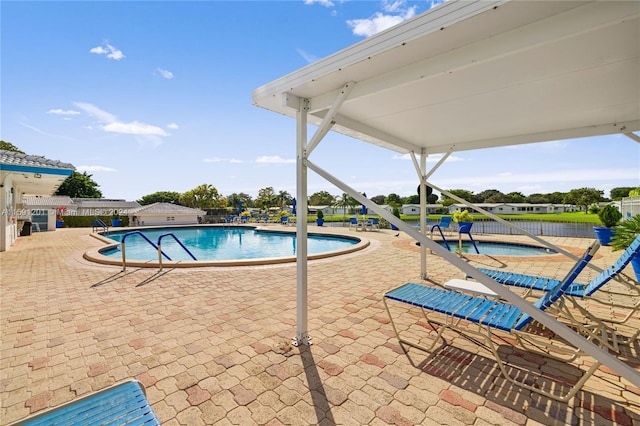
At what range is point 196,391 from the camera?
249cm

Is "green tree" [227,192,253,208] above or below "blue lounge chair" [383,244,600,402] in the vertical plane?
above

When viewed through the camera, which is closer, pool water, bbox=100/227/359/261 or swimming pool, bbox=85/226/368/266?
swimming pool, bbox=85/226/368/266

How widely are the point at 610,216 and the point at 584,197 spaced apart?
92146 mm

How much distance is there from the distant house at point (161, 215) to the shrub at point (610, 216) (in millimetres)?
29864

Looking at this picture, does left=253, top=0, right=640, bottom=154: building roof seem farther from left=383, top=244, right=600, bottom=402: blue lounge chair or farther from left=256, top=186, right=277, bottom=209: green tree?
left=256, top=186, right=277, bottom=209: green tree

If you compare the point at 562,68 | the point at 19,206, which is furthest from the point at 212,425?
the point at 19,206

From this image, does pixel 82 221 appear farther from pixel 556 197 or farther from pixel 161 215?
pixel 556 197

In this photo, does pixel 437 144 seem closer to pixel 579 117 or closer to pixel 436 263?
pixel 579 117

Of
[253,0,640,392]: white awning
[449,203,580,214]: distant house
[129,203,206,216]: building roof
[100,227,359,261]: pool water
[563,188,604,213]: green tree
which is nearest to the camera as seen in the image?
[253,0,640,392]: white awning

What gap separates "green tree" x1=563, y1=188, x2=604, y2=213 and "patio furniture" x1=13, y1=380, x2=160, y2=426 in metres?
102

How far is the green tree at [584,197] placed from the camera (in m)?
76.6

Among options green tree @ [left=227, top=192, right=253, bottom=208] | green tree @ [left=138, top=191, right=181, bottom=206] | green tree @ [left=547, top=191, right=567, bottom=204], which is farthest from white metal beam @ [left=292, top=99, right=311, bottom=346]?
green tree @ [left=547, top=191, right=567, bottom=204]

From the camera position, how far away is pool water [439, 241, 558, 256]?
11.2 meters

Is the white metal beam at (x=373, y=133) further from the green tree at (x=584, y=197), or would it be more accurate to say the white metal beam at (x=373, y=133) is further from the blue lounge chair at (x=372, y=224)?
the green tree at (x=584, y=197)
